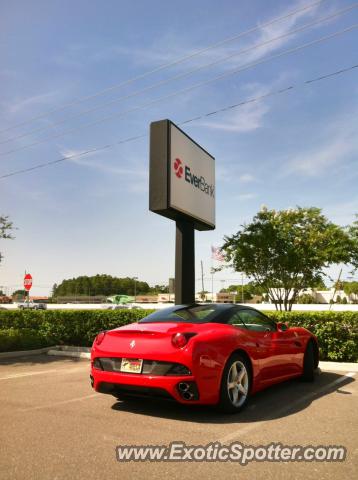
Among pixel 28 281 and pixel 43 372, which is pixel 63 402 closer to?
pixel 43 372

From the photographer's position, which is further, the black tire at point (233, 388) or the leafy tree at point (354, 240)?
the leafy tree at point (354, 240)

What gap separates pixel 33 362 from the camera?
1067 cm

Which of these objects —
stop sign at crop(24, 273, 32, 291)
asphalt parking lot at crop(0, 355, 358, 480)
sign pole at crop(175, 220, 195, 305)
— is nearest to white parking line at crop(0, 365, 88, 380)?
asphalt parking lot at crop(0, 355, 358, 480)

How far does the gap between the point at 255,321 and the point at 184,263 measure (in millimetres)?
5678

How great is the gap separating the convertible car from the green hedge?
3934 millimetres

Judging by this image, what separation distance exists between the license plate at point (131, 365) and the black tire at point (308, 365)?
3362 millimetres

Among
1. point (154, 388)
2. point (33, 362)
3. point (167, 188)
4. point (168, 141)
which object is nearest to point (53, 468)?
point (154, 388)

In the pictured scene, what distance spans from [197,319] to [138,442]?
1836 mm

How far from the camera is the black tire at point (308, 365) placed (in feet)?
23.7

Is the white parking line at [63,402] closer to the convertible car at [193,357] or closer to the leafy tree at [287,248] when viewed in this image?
the convertible car at [193,357]

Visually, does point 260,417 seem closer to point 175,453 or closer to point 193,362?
point 193,362

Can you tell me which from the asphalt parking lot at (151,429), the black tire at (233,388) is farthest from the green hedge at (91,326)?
the black tire at (233,388)

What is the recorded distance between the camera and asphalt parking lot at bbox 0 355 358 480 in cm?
351

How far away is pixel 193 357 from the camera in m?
4.78
